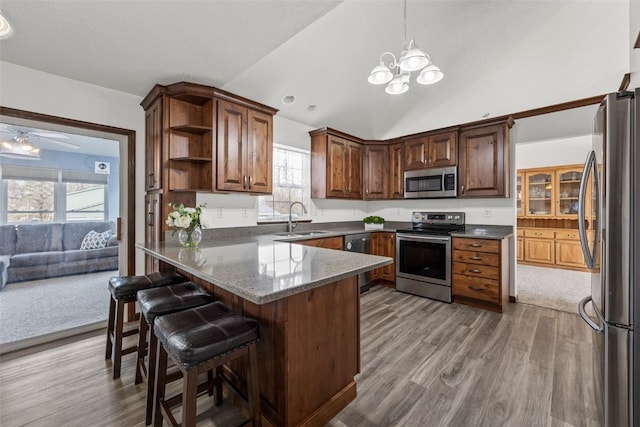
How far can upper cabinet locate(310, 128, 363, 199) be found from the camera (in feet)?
13.4

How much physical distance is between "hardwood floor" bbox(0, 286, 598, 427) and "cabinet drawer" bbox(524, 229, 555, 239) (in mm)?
3311

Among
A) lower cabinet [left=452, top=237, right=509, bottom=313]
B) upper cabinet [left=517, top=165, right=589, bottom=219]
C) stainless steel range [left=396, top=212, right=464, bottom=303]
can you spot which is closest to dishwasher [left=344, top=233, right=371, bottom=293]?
stainless steel range [left=396, top=212, right=464, bottom=303]

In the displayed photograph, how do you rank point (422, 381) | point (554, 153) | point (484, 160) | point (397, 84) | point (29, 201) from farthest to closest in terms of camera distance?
point (554, 153), point (484, 160), point (29, 201), point (397, 84), point (422, 381)

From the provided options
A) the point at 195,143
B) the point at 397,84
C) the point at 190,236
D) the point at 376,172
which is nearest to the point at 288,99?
the point at 195,143

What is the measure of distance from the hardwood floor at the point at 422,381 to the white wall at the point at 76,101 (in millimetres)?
1139

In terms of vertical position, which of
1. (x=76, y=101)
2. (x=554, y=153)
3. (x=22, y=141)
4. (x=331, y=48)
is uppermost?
(x=331, y=48)

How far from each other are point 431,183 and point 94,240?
4.80 metres

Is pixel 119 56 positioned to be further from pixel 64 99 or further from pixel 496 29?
pixel 496 29

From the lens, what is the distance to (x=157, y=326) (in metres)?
1.35

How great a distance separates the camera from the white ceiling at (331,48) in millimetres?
1981

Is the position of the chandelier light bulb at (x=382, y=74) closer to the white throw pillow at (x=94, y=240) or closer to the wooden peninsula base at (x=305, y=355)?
the wooden peninsula base at (x=305, y=355)

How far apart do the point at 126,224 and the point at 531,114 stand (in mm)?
5233

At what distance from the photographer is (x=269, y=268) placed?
145 centimetres

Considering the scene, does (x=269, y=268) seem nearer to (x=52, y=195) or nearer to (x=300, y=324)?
(x=300, y=324)
